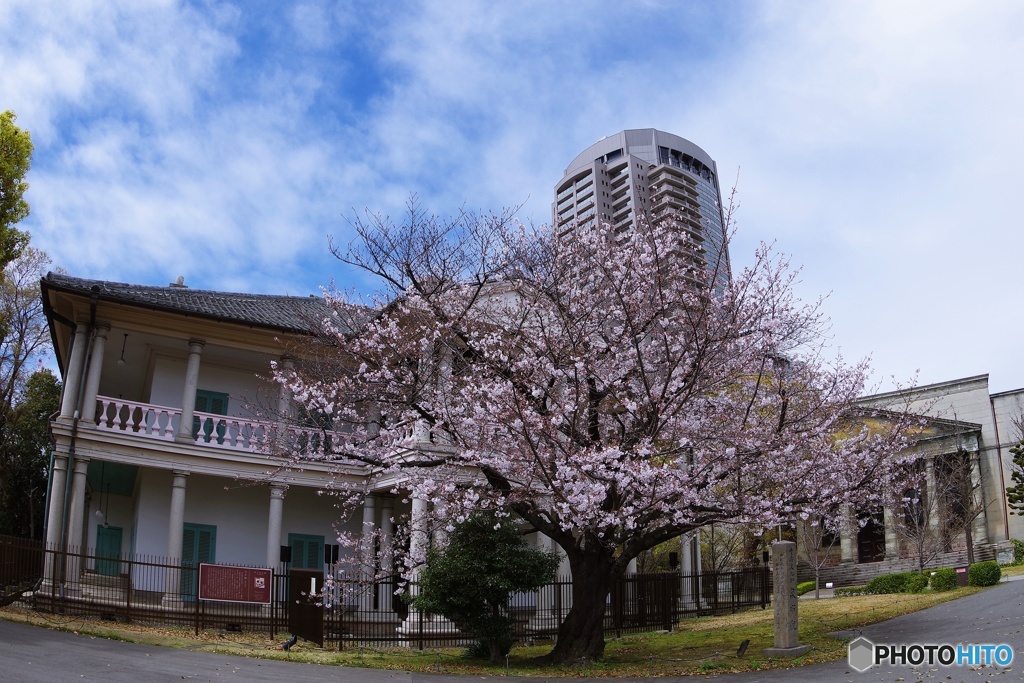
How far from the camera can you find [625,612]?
20422 millimetres

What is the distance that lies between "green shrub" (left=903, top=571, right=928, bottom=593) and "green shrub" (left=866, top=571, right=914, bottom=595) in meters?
0.45

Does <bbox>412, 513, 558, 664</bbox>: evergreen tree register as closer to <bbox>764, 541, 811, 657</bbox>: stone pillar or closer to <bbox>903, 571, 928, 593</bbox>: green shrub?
<bbox>764, 541, 811, 657</bbox>: stone pillar

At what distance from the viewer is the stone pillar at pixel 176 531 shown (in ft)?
64.4

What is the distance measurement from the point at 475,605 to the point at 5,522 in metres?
25.0

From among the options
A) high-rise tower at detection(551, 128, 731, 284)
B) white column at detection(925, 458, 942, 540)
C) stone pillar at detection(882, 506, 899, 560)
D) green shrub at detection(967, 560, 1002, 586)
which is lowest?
green shrub at detection(967, 560, 1002, 586)

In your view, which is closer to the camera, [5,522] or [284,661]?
[284,661]

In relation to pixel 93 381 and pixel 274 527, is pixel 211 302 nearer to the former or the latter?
pixel 93 381

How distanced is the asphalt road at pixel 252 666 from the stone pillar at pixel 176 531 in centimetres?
501

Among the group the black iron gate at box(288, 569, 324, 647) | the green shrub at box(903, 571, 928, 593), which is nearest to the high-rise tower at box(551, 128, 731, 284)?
the black iron gate at box(288, 569, 324, 647)

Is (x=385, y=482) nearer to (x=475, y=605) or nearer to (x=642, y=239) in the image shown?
(x=475, y=605)

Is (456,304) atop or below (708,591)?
atop

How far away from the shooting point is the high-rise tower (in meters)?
17.6

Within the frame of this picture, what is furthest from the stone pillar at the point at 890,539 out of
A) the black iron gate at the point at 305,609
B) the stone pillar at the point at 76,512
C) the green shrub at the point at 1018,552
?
the stone pillar at the point at 76,512

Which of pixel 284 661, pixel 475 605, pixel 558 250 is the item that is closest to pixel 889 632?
pixel 475 605
